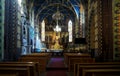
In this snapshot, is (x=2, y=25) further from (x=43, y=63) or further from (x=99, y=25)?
(x=99, y=25)

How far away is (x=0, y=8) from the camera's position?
50.0ft

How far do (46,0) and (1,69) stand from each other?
33410 millimetres

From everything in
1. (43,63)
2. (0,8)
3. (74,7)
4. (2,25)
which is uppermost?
(74,7)

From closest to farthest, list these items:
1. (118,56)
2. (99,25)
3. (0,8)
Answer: (0,8) → (118,56) → (99,25)

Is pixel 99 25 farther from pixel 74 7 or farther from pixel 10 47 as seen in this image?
pixel 74 7

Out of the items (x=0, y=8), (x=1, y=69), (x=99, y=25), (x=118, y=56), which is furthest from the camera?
(x=99, y=25)

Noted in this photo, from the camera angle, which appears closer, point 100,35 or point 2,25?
point 2,25

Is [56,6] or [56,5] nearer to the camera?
[56,5]

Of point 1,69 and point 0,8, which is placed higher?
point 0,8

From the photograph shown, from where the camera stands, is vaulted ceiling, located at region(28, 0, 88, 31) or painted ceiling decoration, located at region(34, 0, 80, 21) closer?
vaulted ceiling, located at region(28, 0, 88, 31)

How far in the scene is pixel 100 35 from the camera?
1777cm

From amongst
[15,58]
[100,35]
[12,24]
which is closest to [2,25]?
[12,24]

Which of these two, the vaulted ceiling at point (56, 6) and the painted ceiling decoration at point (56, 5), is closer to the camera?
the vaulted ceiling at point (56, 6)

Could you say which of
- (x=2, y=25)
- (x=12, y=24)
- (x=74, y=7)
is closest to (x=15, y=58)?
(x=12, y=24)
